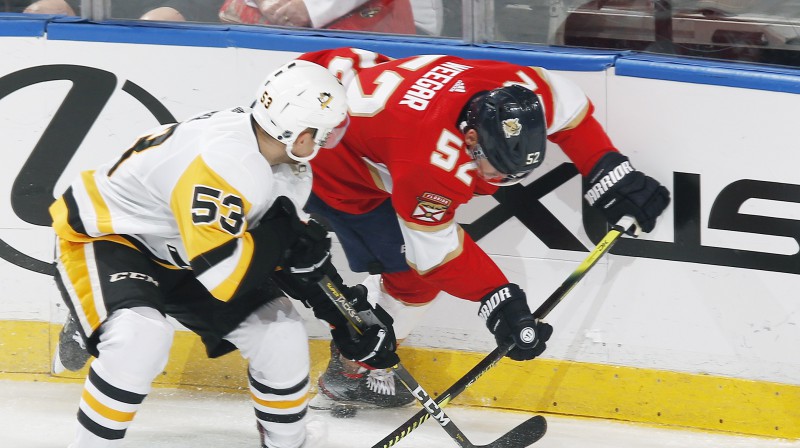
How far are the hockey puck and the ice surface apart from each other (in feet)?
0.08

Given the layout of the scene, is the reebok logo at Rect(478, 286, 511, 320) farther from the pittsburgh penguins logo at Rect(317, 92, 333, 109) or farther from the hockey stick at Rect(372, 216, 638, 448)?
the pittsburgh penguins logo at Rect(317, 92, 333, 109)

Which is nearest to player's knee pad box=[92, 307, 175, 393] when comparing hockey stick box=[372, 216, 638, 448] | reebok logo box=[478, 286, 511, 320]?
hockey stick box=[372, 216, 638, 448]

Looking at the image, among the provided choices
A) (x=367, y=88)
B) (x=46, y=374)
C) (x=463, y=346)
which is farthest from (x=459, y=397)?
(x=46, y=374)

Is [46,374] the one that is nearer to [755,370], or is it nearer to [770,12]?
[755,370]

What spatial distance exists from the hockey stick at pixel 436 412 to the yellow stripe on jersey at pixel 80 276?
0.62 metres

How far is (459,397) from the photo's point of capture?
144 inches

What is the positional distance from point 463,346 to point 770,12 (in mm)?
1390

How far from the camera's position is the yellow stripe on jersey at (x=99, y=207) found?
289 cm

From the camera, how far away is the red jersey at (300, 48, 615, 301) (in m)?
2.93

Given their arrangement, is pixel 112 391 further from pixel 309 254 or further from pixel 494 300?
pixel 494 300

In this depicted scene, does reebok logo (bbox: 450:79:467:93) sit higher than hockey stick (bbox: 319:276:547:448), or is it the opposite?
reebok logo (bbox: 450:79:467:93)

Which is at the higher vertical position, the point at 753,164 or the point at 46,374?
the point at 753,164

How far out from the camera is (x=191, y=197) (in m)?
2.70

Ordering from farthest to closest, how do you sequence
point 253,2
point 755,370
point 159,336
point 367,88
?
point 253,2 → point 755,370 → point 367,88 → point 159,336
